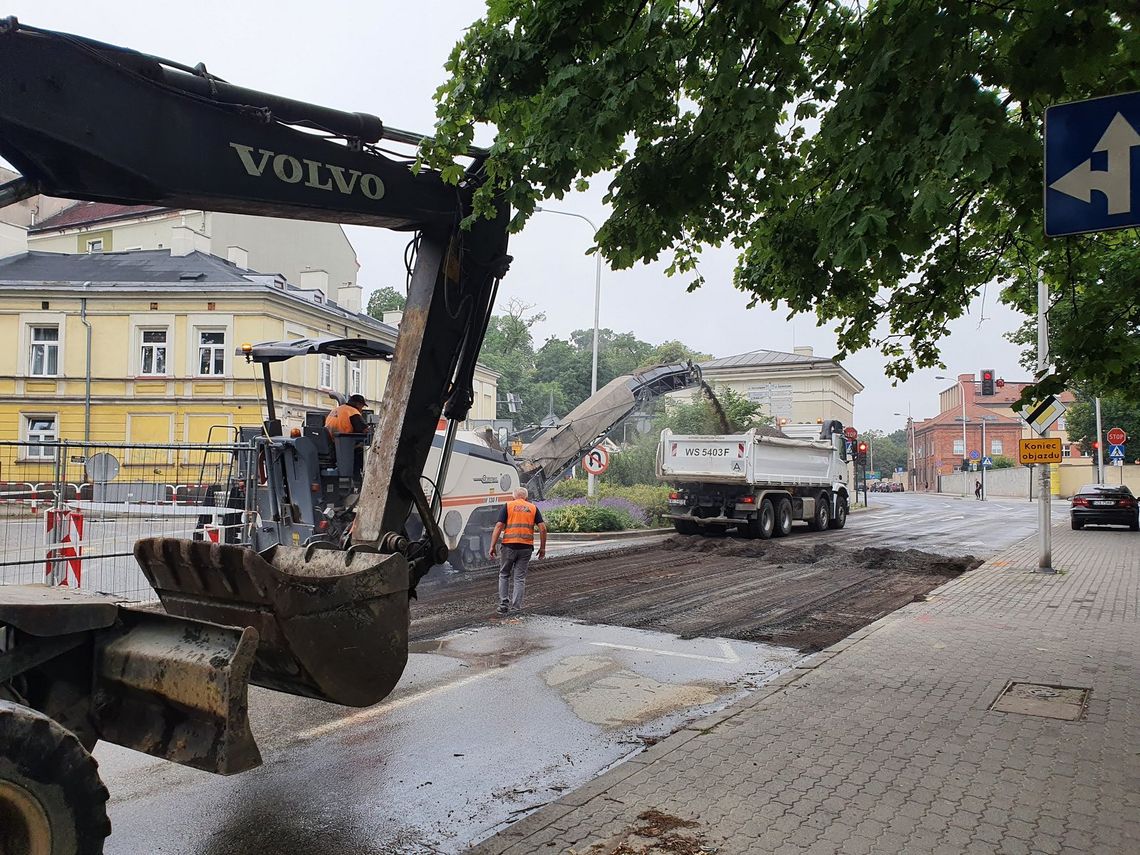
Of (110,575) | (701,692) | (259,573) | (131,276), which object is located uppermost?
(131,276)

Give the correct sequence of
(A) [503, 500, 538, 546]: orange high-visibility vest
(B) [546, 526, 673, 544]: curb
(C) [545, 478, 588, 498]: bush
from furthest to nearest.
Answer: (C) [545, 478, 588, 498]: bush, (B) [546, 526, 673, 544]: curb, (A) [503, 500, 538, 546]: orange high-visibility vest

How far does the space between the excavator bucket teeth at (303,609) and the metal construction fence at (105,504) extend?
10.4 ft

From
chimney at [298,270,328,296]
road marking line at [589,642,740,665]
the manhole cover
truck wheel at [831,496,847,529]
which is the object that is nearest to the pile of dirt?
road marking line at [589,642,740,665]

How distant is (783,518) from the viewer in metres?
22.4

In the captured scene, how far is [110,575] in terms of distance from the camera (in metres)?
9.28

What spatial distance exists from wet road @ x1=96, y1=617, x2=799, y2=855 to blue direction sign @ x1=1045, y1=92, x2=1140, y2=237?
395 cm

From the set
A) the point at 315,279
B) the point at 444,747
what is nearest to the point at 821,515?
the point at 444,747

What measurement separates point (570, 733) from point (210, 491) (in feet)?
23.8

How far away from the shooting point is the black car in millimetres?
26906

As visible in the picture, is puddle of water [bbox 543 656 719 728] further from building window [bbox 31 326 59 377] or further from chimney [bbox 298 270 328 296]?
chimney [bbox 298 270 328 296]

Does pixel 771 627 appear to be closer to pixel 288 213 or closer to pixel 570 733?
pixel 570 733

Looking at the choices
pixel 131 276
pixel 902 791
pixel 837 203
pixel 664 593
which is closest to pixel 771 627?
pixel 664 593

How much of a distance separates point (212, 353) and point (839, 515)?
23.4 meters

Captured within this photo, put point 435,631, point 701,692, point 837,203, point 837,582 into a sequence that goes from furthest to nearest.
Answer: point 837,582 < point 435,631 < point 701,692 < point 837,203
